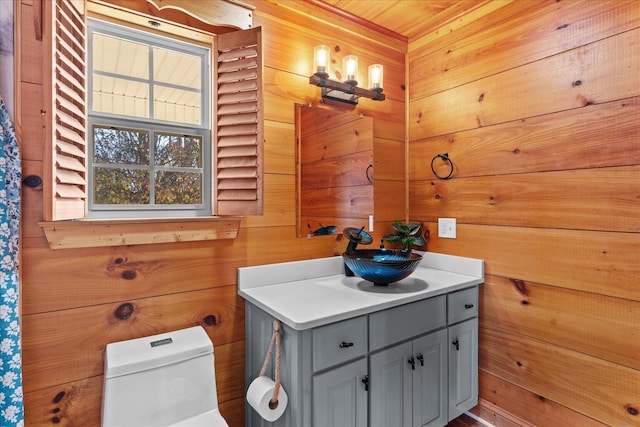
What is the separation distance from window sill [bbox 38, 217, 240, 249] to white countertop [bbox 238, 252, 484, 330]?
0.25 metres

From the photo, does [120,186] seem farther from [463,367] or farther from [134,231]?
[463,367]

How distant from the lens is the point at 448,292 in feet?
5.72

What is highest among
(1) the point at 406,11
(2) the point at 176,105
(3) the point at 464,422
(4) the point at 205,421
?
(1) the point at 406,11

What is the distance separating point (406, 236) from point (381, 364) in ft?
2.81

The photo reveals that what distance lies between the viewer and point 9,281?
1.17 m

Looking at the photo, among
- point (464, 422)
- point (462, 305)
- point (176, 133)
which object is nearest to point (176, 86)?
point (176, 133)

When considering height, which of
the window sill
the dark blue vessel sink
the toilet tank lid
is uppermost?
the window sill

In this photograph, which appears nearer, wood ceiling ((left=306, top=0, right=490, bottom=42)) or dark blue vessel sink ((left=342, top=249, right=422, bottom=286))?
dark blue vessel sink ((left=342, top=249, right=422, bottom=286))

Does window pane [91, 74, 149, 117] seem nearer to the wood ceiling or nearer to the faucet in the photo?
the wood ceiling

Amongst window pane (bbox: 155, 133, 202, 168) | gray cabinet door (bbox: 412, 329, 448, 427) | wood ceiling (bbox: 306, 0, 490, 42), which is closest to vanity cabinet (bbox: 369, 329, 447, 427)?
gray cabinet door (bbox: 412, 329, 448, 427)

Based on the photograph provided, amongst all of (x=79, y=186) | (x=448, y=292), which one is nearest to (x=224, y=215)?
(x=79, y=186)

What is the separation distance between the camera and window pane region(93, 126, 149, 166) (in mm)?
1488

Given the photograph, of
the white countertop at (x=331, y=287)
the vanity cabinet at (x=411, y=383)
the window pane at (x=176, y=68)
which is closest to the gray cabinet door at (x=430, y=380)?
the vanity cabinet at (x=411, y=383)

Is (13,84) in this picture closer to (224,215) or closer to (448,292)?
(224,215)
